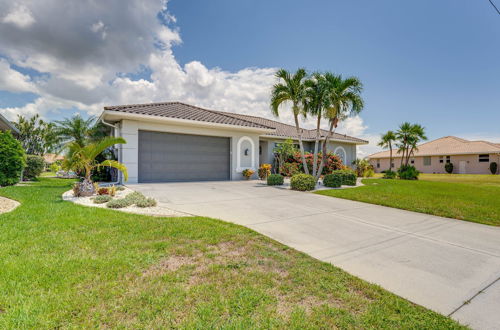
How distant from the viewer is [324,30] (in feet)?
34.1

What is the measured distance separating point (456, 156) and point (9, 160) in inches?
1670

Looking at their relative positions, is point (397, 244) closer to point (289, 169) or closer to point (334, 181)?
point (334, 181)

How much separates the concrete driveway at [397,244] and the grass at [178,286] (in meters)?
0.40

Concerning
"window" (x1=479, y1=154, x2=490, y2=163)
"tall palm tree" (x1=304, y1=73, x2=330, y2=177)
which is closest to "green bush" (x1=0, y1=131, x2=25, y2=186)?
"tall palm tree" (x1=304, y1=73, x2=330, y2=177)

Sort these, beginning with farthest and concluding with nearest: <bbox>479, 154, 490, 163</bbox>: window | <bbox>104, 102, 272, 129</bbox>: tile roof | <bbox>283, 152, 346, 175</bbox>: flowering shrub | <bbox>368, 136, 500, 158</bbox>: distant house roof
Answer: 1. <bbox>368, 136, 500, 158</bbox>: distant house roof
2. <bbox>479, 154, 490, 163</bbox>: window
3. <bbox>283, 152, 346, 175</bbox>: flowering shrub
4. <bbox>104, 102, 272, 129</bbox>: tile roof

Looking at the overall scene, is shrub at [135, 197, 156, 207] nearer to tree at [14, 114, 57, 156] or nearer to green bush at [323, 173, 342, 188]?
green bush at [323, 173, 342, 188]

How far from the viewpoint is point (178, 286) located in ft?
8.45

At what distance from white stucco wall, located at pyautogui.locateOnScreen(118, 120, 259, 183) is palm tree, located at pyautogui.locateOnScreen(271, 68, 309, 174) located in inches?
141

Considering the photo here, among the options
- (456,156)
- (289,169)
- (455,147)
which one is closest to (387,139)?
(456,156)

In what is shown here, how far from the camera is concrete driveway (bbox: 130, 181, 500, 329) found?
8.61ft

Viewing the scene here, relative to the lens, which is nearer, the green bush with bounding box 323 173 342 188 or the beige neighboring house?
the green bush with bounding box 323 173 342 188

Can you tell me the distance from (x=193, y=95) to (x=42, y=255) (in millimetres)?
15957

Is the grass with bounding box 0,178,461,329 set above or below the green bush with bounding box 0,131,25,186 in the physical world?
below

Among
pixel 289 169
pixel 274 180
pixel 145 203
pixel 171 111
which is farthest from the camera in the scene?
pixel 289 169
